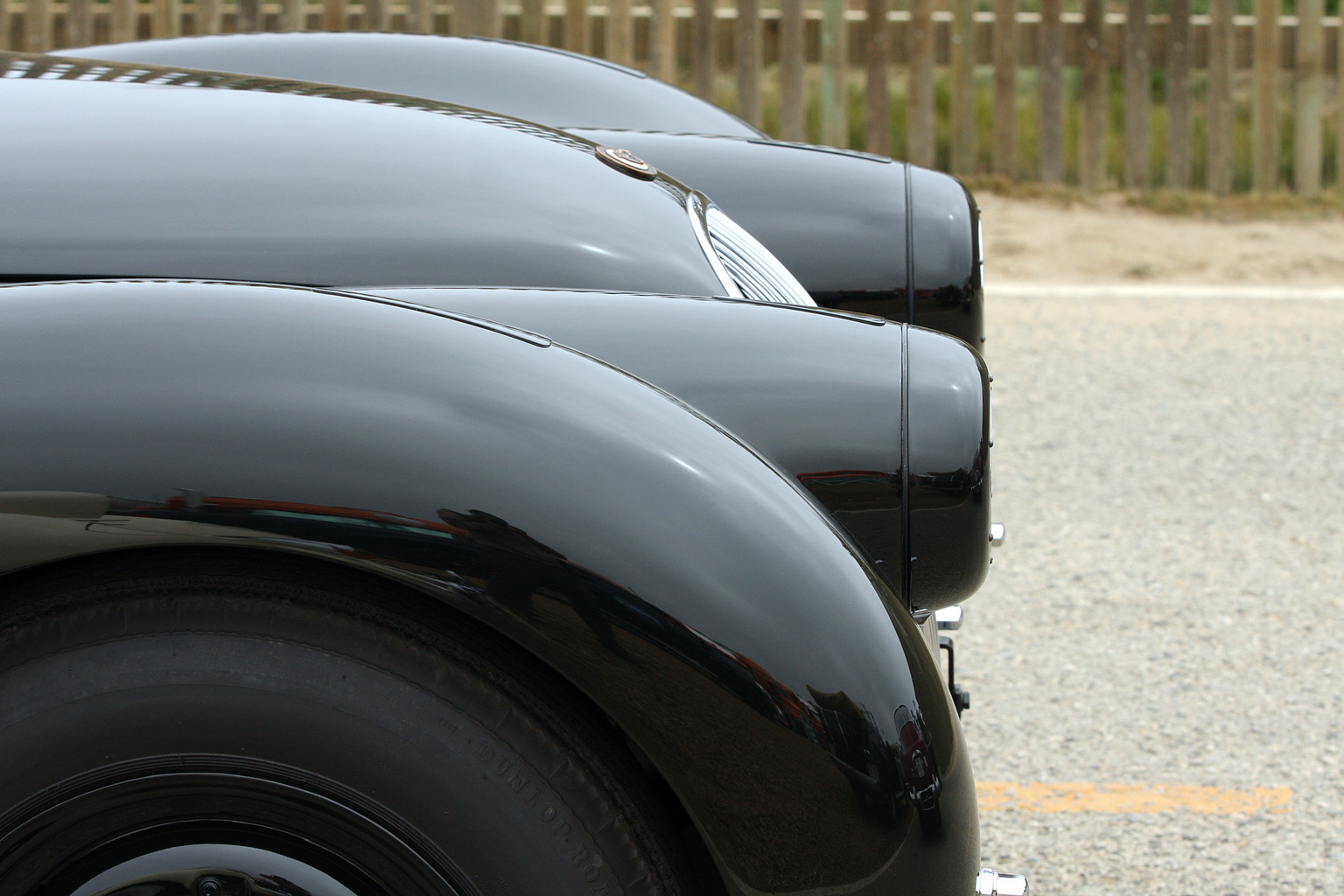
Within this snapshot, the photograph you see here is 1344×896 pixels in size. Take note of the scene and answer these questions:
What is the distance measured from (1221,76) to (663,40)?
315 cm

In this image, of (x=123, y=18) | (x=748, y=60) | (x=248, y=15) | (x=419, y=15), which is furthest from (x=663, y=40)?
(x=123, y=18)

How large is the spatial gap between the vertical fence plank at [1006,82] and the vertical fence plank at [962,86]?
0.13 metres

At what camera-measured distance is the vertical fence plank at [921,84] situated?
7352 millimetres

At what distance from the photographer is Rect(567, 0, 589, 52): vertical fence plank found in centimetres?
748

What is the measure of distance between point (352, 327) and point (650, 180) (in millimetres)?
898

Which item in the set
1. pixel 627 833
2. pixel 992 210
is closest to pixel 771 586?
pixel 627 833

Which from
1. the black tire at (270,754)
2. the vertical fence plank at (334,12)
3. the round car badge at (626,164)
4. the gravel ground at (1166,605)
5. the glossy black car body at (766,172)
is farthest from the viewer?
the vertical fence plank at (334,12)

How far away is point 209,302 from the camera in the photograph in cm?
125

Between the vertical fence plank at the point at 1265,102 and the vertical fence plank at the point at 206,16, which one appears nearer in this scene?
the vertical fence plank at the point at 1265,102

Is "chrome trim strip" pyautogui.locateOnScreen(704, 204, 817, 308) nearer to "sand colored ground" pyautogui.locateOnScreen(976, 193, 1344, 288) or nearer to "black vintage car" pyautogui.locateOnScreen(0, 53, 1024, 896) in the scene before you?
"black vintage car" pyautogui.locateOnScreen(0, 53, 1024, 896)

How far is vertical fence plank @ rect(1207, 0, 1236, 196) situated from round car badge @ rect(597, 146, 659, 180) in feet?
20.5

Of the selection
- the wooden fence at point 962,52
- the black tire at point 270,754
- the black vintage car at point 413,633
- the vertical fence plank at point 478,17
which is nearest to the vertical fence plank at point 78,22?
the wooden fence at point 962,52

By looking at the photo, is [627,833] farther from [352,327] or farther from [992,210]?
[992,210]

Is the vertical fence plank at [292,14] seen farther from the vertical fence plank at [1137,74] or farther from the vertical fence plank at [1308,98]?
the vertical fence plank at [1308,98]
